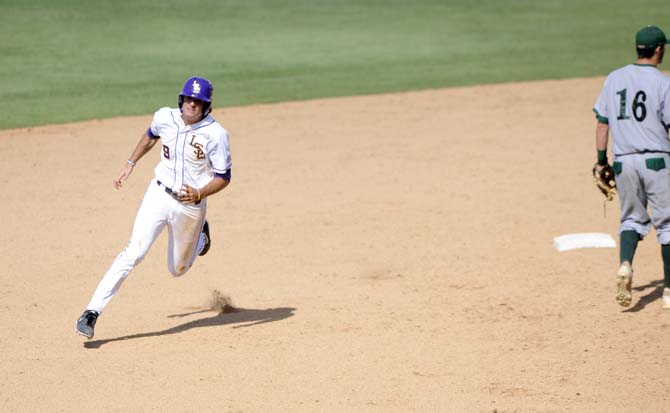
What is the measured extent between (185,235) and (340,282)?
2067 millimetres

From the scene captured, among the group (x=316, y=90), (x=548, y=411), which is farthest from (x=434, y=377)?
(x=316, y=90)

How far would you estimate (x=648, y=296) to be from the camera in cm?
974

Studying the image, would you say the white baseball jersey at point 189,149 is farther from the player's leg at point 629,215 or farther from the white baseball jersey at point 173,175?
the player's leg at point 629,215

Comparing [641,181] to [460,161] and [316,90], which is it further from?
[316,90]

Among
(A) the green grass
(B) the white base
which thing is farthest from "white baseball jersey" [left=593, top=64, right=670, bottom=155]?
(A) the green grass

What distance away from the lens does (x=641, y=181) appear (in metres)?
8.92

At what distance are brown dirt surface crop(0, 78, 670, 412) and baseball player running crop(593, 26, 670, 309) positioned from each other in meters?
0.89

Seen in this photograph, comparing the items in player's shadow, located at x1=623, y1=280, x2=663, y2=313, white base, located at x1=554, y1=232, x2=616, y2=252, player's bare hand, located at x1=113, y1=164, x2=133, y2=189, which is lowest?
player's shadow, located at x1=623, y1=280, x2=663, y2=313

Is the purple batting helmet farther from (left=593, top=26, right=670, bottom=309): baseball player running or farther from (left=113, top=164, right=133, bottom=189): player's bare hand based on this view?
(left=593, top=26, right=670, bottom=309): baseball player running

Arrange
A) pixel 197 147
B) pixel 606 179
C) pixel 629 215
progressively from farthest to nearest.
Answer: pixel 606 179 → pixel 629 215 → pixel 197 147

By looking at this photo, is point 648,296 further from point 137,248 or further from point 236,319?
point 137,248

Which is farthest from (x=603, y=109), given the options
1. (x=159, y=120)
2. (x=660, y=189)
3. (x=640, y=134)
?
(x=159, y=120)

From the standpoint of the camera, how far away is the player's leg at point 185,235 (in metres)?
8.41

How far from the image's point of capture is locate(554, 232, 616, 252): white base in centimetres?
1115
